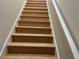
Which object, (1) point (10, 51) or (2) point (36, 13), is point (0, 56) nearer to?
(1) point (10, 51)

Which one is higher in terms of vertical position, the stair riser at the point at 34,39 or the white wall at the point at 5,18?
the white wall at the point at 5,18

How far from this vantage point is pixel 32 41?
3.41 meters

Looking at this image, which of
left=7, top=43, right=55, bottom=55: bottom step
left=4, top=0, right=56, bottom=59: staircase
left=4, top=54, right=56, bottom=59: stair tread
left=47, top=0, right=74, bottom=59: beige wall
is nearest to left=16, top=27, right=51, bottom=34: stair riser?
left=4, top=0, right=56, bottom=59: staircase

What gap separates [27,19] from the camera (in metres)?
4.43

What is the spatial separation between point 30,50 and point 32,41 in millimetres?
368

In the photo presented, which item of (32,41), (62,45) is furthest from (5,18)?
(62,45)

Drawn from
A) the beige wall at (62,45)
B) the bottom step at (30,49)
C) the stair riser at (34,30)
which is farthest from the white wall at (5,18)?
the beige wall at (62,45)

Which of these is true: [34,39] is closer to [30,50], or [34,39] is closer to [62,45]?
[30,50]

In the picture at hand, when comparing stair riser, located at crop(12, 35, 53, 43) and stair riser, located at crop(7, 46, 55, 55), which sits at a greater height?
stair riser, located at crop(12, 35, 53, 43)

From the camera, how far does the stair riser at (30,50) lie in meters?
3.06

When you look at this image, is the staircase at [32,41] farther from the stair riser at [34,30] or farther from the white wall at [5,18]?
the white wall at [5,18]

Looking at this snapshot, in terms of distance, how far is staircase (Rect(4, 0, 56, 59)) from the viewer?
3005 mm

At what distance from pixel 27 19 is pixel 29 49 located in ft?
4.88

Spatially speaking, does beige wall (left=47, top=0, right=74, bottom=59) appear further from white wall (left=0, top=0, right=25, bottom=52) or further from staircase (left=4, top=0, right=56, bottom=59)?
white wall (left=0, top=0, right=25, bottom=52)
